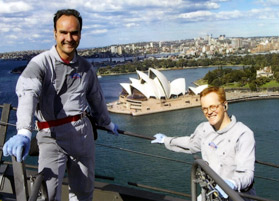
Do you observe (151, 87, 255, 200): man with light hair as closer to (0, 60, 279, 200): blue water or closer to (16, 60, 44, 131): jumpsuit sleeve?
(16, 60, 44, 131): jumpsuit sleeve

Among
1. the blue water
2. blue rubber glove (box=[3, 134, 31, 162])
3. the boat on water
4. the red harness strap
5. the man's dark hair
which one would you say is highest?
the man's dark hair

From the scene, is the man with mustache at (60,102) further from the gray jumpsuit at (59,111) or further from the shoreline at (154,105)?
the shoreline at (154,105)

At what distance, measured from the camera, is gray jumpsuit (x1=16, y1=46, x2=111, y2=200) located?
0.88 m

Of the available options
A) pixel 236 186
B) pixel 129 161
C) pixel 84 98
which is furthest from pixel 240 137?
pixel 129 161

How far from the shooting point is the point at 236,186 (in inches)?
30.7

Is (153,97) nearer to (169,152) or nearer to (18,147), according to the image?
(169,152)

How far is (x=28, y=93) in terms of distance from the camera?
0.83 meters

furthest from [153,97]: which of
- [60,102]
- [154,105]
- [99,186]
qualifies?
[60,102]

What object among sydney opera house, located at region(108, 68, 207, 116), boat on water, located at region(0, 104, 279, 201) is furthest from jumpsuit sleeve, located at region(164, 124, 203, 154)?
sydney opera house, located at region(108, 68, 207, 116)

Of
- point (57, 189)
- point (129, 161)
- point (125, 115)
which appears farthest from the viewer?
point (125, 115)

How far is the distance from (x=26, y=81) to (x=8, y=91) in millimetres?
24270

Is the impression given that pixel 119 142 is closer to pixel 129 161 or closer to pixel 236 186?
pixel 129 161

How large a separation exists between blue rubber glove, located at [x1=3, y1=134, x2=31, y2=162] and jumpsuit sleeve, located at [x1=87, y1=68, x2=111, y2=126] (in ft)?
1.07

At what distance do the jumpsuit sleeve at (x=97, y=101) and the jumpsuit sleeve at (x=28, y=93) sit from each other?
0.65 feet
